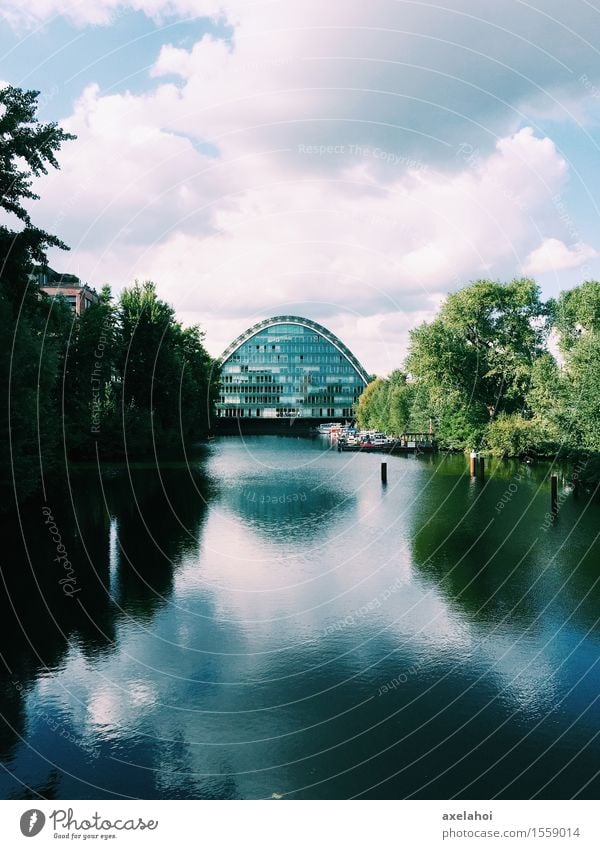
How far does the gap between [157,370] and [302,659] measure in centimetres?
7086

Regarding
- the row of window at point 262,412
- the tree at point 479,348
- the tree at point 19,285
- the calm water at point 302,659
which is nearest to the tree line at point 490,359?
the tree at point 479,348

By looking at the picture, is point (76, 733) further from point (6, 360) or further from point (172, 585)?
point (6, 360)

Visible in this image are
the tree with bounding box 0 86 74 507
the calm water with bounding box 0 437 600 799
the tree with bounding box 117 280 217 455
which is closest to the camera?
the calm water with bounding box 0 437 600 799

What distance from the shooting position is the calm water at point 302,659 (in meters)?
12.1

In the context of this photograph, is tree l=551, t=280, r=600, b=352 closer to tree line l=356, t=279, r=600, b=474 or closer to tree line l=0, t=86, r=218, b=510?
tree line l=356, t=279, r=600, b=474

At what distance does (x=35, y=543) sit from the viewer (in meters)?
29.8

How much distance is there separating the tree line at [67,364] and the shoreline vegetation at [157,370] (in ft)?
0.35

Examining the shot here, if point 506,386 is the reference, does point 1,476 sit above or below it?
below

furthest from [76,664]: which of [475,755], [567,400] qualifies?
[567,400]

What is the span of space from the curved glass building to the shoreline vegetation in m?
78.0

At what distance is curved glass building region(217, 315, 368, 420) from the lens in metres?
186

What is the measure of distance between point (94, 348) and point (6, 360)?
33.8 meters

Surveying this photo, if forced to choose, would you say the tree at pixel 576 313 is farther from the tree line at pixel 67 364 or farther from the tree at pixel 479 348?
the tree line at pixel 67 364

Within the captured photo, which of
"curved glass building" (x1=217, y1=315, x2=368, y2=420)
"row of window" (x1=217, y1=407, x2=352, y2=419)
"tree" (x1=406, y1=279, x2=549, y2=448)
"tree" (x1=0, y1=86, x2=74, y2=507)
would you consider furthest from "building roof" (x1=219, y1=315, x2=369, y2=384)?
"tree" (x1=0, y1=86, x2=74, y2=507)
